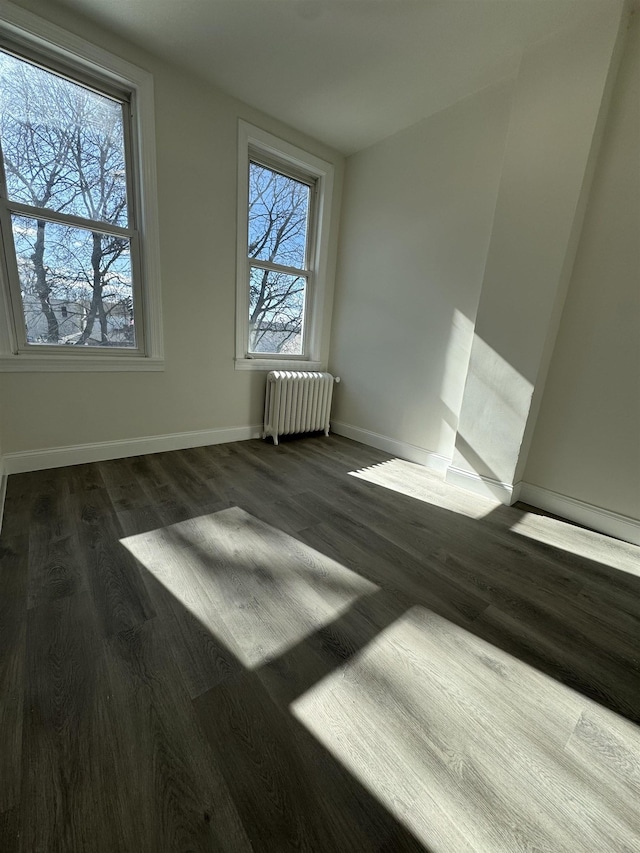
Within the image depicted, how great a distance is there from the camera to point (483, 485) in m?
2.62

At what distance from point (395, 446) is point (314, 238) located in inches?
95.2

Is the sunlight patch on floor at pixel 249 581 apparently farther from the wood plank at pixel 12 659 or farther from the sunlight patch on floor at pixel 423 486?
the sunlight patch on floor at pixel 423 486

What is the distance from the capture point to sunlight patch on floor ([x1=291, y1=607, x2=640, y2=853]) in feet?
2.64

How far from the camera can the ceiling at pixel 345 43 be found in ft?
6.38

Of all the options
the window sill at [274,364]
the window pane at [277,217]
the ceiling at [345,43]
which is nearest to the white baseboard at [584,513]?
the window sill at [274,364]

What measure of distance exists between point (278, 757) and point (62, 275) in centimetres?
302

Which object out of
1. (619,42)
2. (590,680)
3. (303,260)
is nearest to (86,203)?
(303,260)

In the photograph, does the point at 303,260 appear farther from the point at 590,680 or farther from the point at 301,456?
the point at 590,680

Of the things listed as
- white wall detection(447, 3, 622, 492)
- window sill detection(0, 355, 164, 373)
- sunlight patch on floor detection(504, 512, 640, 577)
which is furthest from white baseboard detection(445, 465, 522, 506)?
window sill detection(0, 355, 164, 373)

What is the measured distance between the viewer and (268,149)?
3.06 metres

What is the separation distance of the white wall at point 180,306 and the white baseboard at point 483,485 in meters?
2.21

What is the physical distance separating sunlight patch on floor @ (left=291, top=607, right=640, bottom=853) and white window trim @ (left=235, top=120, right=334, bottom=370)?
9.24 ft

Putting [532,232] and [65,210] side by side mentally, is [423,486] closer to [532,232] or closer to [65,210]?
[532,232]

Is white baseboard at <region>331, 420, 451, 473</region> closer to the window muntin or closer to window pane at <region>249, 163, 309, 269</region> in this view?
window pane at <region>249, 163, 309, 269</region>
